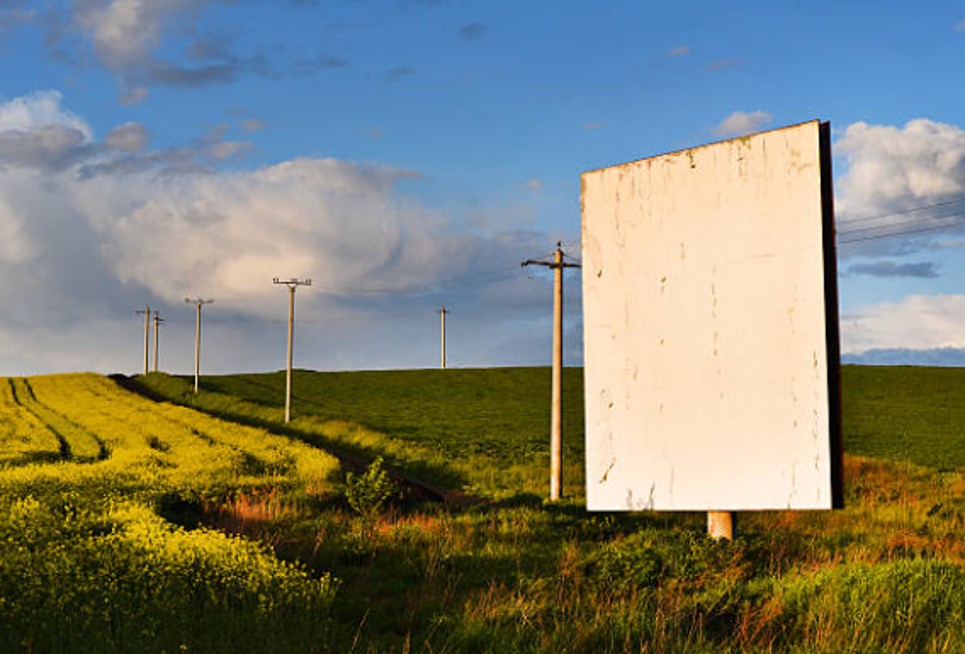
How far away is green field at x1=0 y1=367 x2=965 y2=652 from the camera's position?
787cm

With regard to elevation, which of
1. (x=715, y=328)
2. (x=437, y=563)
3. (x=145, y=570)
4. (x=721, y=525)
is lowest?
(x=437, y=563)

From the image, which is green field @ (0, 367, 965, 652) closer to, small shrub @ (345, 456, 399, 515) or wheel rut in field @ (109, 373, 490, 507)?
small shrub @ (345, 456, 399, 515)

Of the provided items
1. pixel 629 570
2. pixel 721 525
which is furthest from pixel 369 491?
pixel 721 525

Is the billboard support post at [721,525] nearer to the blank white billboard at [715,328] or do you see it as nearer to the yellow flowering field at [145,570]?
the blank white billboard at [715,328]

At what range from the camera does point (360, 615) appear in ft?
31.4

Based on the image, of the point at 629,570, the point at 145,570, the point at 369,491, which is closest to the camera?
the point at 145,570

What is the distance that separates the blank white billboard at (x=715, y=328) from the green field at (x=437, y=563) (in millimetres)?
1400

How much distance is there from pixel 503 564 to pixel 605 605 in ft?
9.64

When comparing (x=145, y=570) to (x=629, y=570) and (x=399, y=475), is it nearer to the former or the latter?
(x=629, y=570)

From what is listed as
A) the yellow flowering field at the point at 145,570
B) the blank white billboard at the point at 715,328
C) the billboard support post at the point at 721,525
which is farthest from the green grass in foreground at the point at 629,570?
the blank white billboard at the point at 715,328

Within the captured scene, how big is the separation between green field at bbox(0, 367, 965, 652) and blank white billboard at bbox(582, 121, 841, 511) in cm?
140

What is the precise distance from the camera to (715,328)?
9.42 meters

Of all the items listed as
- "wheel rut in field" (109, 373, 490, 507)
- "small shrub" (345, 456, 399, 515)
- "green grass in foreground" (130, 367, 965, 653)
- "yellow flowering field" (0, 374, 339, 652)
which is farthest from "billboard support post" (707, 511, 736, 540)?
"wheel rut in field" (109, 373, 490, 507)

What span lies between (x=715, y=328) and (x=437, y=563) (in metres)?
5.35
